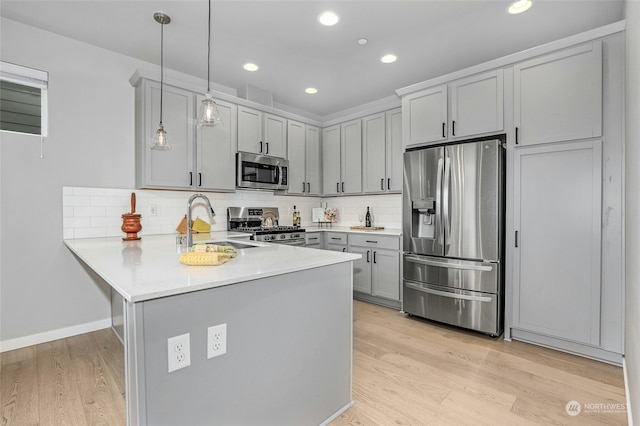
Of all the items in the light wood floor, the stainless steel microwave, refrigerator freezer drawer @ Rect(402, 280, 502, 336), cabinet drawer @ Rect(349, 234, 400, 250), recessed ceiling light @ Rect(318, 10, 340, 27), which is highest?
recessed ceiling light @ Rect(318, 10, 340, 27)

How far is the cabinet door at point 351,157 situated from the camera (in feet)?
14.2

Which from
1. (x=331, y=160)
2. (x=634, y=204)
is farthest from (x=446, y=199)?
(x=331, y=160)

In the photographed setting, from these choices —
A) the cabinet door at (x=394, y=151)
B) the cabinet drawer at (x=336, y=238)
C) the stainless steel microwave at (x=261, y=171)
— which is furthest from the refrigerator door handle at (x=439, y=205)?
the stainless steel microwave at (x=261, y=171)

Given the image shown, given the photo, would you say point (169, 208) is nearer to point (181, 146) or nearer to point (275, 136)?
point (181, 146)

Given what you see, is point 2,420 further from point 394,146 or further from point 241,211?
point 394,146

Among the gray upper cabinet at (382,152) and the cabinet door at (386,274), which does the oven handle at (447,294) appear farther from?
the gray upper cabinet at (382,152)

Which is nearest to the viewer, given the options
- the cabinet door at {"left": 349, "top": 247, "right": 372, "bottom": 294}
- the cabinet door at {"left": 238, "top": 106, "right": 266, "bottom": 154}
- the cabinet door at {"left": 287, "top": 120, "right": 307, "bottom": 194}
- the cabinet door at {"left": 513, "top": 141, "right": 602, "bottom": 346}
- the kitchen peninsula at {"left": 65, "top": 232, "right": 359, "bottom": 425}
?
the kitchen peninsula at {"left": 65, "top": 232, "right": 359, "bottom": 425}

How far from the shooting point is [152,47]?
2.93m

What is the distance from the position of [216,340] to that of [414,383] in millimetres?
1493

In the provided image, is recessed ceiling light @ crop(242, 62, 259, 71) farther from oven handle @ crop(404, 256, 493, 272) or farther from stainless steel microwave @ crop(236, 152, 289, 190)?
oven handle @ crop(404, 256, 493, 272)

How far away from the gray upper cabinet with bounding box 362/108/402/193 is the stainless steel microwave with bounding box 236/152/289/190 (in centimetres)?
112

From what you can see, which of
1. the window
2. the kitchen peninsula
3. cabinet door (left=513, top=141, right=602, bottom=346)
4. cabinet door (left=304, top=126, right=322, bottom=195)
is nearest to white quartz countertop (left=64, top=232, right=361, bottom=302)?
the kitchen peninsula

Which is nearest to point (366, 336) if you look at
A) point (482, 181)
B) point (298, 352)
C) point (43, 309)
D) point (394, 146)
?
point (298, 352)

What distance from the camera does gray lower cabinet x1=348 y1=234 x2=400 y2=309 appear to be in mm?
3625
